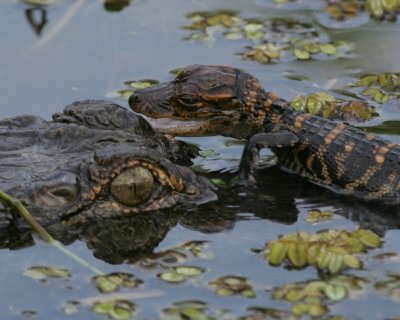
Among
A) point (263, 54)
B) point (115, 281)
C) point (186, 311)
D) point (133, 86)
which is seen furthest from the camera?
point (263, 54)

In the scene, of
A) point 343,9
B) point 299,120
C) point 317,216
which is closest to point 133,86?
point 299,120

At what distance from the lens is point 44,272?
5.93m

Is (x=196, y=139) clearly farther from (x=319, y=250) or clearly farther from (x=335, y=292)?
(x=335, y=292)

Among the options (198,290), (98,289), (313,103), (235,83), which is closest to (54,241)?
(98,289)

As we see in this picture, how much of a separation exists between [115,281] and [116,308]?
24 centimetres

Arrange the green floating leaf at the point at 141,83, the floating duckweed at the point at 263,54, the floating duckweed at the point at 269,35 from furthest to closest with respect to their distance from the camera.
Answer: the floating duckweed at the point at 269,35 → the floating duckweed at the point at 263,54 → the green floating leaf at the point at 141,83

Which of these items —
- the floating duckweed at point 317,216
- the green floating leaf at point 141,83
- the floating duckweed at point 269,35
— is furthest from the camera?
the floating duckweed at point 269,35

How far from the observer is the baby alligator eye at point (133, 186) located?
20.3 ft

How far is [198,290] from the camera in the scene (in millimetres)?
5828

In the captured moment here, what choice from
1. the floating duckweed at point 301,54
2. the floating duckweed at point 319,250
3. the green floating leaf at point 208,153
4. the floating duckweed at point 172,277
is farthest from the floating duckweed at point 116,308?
the floating duckweed at point 301,54

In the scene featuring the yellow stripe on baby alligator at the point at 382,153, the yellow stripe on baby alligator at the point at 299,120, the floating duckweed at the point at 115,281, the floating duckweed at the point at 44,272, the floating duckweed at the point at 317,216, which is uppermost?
the yellow stripe on baby alligator at the point at 299,120

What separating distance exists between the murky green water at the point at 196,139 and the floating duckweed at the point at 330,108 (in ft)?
0.41

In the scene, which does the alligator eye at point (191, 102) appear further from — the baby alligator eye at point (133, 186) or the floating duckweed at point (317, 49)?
the floating duckweed at point (317, 49)

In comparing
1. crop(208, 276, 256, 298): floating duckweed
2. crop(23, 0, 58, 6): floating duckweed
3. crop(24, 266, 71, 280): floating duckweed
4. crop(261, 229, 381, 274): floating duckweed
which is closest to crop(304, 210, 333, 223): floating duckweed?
crop(261, 229, 381, 274): floating duckweed
